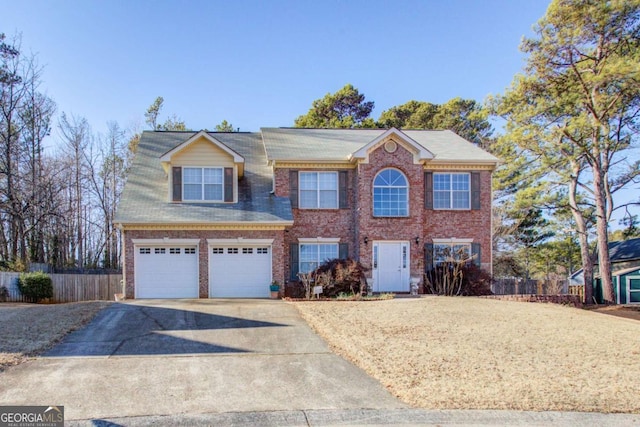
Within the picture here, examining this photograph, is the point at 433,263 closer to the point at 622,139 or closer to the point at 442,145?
the point at 442,145

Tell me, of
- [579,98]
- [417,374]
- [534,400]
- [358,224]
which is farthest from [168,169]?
[579,98]

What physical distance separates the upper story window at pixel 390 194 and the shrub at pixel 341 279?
2.84 metres

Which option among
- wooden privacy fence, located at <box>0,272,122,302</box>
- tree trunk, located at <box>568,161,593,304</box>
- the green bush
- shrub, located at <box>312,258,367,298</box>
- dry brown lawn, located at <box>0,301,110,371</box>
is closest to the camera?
dry brown lawn, located at <box>0,301,110,371</box>

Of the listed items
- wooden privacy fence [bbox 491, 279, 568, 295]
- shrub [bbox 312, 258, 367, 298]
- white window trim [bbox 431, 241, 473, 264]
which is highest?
white window trim [bbox 431, 241, 473, 264]

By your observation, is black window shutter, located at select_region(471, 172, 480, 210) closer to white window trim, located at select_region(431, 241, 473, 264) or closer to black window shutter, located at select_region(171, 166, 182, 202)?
white window trim, located at select_region(431, 241, 473, 264)

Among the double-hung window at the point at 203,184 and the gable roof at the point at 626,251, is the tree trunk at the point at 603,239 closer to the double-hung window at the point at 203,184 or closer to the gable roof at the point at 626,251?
the gable roof at the point at 626,251

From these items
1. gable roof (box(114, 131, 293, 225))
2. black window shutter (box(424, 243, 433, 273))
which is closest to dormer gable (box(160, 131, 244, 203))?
gable roof (box(114, 131, 293, 225))

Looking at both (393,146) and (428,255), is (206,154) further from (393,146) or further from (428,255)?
(428,255)

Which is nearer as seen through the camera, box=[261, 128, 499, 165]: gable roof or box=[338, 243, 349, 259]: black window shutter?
box=[338, 243, 349, 259]: black window shutter

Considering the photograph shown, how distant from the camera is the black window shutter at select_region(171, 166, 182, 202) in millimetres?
19453

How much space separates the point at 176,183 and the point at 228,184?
2.00m

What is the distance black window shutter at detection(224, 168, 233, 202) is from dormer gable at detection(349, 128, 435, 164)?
4827mm

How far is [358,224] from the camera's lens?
1980cm

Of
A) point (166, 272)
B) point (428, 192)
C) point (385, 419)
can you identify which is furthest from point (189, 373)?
point (428, 192)
